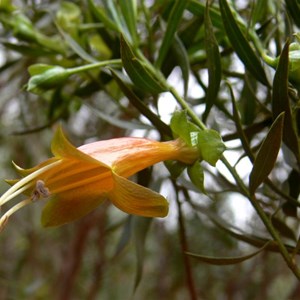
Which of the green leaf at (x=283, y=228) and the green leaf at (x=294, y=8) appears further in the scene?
the green leaf at (x=283, y=228)

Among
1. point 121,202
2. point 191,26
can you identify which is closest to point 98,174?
point 121,202

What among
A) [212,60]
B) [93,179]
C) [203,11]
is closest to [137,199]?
[93,179]

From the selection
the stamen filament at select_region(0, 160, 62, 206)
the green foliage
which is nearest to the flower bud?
the green foliage

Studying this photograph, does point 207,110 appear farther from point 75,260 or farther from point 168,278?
point 168,278

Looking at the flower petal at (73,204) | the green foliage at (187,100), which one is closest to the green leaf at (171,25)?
the green foliage at (187,100)

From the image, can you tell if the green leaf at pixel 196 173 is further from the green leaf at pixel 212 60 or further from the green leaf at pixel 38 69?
the green leaf at pixel 38 69

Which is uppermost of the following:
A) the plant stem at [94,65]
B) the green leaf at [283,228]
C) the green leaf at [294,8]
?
the green leaf at [294,8]
